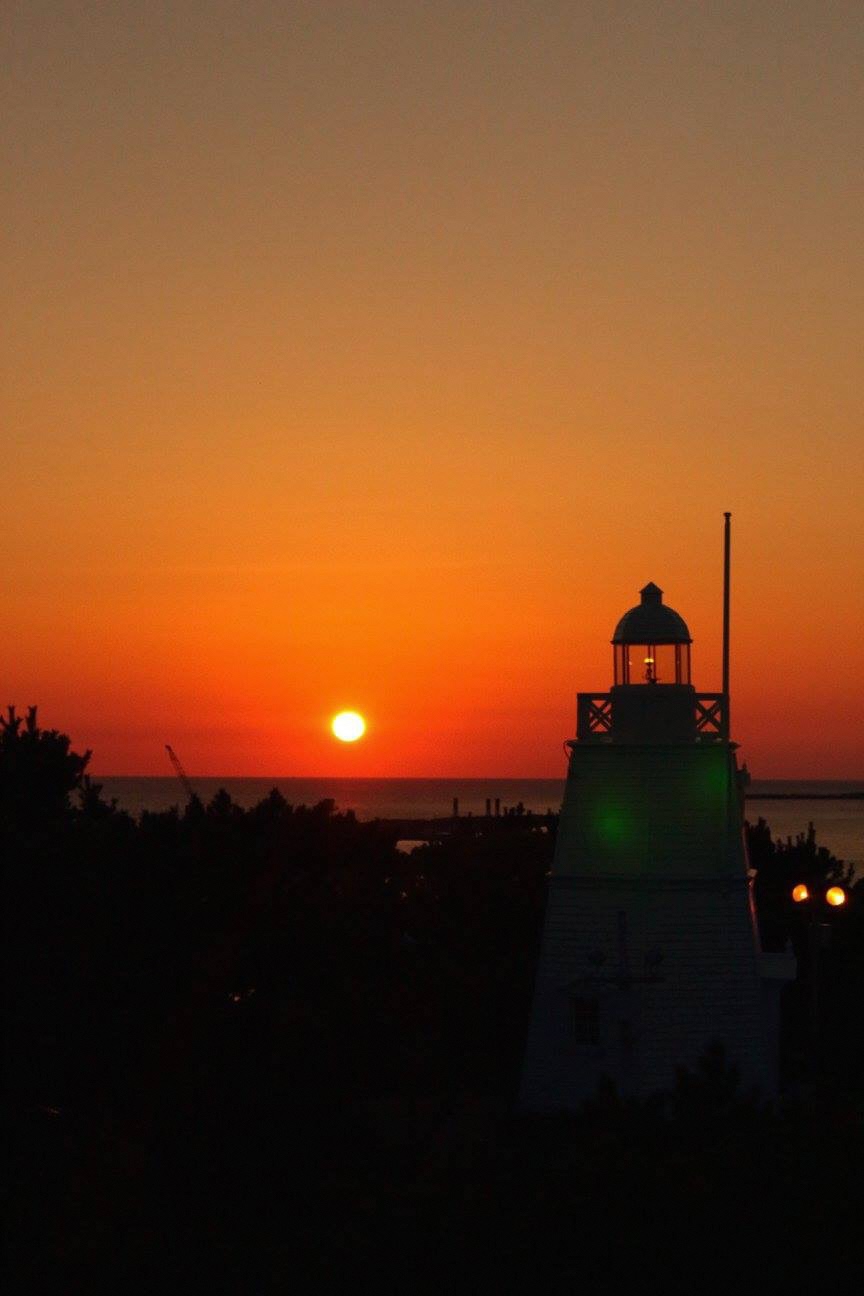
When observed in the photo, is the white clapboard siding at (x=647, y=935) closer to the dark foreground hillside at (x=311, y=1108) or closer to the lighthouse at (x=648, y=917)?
the lighthouse at (x=648, y=917)

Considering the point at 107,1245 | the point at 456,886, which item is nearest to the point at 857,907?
the point at 456,886

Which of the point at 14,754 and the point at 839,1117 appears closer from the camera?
the point at 839,1117

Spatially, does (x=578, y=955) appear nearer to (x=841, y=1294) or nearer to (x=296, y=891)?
(x=296, y=891)

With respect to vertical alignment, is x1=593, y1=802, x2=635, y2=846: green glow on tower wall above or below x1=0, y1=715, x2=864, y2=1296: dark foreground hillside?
above

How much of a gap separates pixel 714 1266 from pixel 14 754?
1892 centimetres

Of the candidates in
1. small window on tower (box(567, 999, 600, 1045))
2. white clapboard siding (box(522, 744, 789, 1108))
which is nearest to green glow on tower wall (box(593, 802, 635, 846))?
white clapboard siding (box(522, 744, 789, 1108))

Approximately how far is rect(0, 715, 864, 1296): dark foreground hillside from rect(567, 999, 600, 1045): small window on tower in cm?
179

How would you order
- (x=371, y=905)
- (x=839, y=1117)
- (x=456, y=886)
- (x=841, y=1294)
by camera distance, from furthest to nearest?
1. (x=456, y=886)
2. (x=371, y=905)
3. (x=839, y=1117)
4. (x=841, y=1294)

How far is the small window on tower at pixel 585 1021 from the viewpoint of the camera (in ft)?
122

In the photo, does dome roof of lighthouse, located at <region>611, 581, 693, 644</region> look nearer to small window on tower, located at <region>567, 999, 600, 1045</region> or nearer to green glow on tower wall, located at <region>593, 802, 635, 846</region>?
green glow on tower wall, located at <region>593, 802, 635, 846</region>

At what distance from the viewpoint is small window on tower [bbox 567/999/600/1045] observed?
37.1 meters

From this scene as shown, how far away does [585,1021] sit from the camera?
3722 cm

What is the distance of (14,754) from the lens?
3519 centimetres

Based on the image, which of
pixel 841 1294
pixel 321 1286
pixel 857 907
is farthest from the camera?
pixel 857 907
